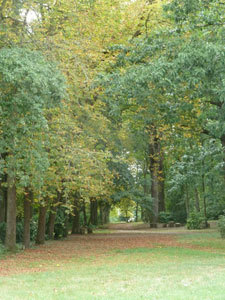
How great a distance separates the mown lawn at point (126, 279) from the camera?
8.05 metres

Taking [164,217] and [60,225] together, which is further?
[164,217]

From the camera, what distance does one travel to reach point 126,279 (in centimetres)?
1027

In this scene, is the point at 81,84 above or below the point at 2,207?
above

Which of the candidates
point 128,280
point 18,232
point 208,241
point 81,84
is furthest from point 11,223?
point 208,241

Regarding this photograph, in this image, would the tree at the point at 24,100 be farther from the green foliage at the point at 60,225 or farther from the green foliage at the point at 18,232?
the green foliage at the point at 60,225

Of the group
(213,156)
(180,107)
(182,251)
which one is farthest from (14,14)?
(213,156)

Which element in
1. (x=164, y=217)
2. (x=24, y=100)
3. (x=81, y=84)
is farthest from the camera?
(x=164, y=217)

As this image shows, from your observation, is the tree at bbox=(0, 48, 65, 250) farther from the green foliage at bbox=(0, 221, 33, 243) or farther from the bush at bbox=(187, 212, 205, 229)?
the bush at bbox=(187, 212, 205, 229)

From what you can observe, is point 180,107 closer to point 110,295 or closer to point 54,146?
point 54,146

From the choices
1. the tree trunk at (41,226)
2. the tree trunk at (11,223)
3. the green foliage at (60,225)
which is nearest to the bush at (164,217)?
the green foliage at (60,225)

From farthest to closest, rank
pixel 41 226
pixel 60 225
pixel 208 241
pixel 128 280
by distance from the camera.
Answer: pixel 60 225 < pixel 41 226 < pixel 208 241 < pixel 128 280

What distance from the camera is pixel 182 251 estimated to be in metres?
16.8

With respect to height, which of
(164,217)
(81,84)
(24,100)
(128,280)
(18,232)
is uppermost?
(81,84)

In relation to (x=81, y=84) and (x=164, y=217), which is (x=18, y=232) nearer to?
(x=81, y=84)
